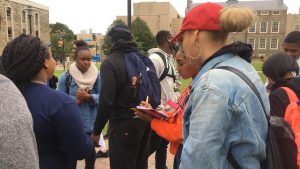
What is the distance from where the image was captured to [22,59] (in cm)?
199

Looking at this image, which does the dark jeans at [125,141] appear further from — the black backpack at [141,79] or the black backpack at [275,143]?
the black backpack at [275,143]

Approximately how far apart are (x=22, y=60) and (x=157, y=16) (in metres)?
77.7

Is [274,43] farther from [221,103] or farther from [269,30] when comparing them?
[221,103]

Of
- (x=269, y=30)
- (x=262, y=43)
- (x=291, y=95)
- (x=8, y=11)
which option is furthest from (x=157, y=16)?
(x=291, y=95)

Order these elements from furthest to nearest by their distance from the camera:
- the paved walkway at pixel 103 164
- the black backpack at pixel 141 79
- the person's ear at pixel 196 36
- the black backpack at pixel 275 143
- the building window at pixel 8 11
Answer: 1. the building window at pixel 8 11
2. the paved walkway at pixel 103 164
3. the black backpack at pixel 141 79
4. the person's ear at pixel 196 36
5. the black backpack at pixel 275 143

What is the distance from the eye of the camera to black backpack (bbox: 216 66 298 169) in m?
1.53

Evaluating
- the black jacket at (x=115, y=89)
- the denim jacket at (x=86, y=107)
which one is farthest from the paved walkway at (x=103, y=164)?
the black jacket at (x=115, y=89)

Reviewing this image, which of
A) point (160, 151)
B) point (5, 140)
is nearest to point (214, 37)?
point (5, 140)

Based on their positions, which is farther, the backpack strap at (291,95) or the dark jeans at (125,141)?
the dark jeans at (125,141)

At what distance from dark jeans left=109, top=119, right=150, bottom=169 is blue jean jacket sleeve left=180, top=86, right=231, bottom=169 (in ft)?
5.81

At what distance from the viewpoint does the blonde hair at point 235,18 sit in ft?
5.16

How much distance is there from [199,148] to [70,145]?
3.48ft

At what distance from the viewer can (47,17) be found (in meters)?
66.1

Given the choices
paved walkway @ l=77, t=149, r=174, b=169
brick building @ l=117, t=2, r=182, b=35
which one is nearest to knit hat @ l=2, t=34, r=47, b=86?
paved walkway @ l=77, t=149, r=174, b=169
